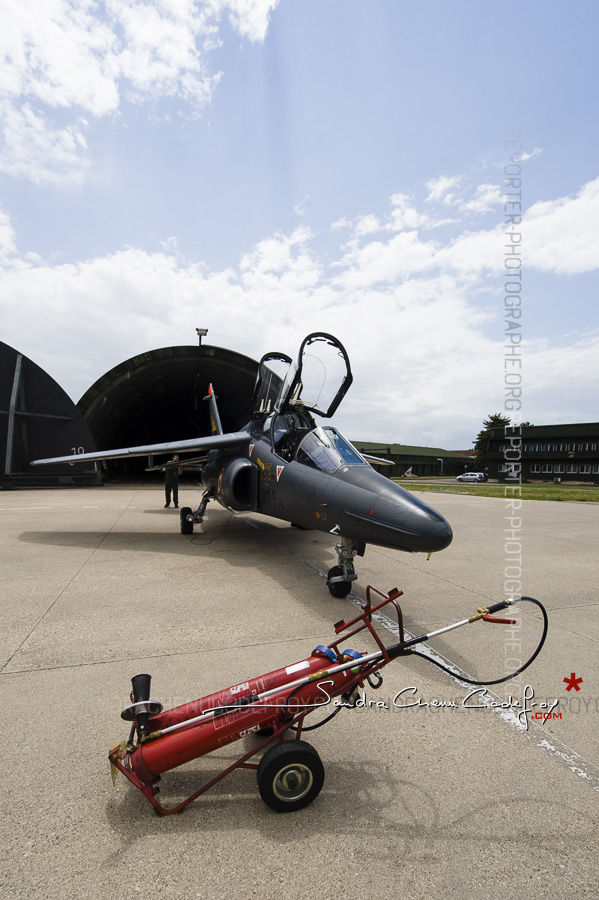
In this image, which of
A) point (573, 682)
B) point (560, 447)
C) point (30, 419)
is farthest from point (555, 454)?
A: point (573, 682)

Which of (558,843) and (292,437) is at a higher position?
(292,437)

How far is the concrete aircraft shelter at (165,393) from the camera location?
2344 cm

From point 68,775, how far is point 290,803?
125 centimetres

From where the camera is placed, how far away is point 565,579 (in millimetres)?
6680

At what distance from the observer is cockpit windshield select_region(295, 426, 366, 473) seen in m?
6.04

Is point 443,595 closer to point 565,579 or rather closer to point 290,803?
point 565,579

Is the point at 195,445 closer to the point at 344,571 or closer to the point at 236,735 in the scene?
the point at 344,571

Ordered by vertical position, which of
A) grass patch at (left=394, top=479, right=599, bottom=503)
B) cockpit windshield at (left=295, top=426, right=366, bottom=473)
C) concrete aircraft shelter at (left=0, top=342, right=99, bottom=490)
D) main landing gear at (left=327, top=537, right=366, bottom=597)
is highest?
concrete aircraft shelter at (left=0, top=342, right=99, bottom=490)

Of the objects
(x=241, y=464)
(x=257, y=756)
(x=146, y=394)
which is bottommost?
(x=257, y=756)

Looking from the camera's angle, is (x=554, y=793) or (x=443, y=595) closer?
(x=554, y=793)

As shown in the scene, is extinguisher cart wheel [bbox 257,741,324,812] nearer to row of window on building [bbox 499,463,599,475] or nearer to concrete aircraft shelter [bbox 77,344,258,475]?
concrete aircraft shelter [bbox 77,344,258,475]

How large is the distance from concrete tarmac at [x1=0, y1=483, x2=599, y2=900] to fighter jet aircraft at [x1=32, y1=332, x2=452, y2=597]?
0.95 metres

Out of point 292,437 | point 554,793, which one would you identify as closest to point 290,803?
point 554,793

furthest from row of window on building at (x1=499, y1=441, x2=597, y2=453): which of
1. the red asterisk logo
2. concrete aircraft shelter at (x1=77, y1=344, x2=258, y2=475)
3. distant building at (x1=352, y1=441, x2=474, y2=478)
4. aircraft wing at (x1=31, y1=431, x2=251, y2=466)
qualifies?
the red asterisk logo
